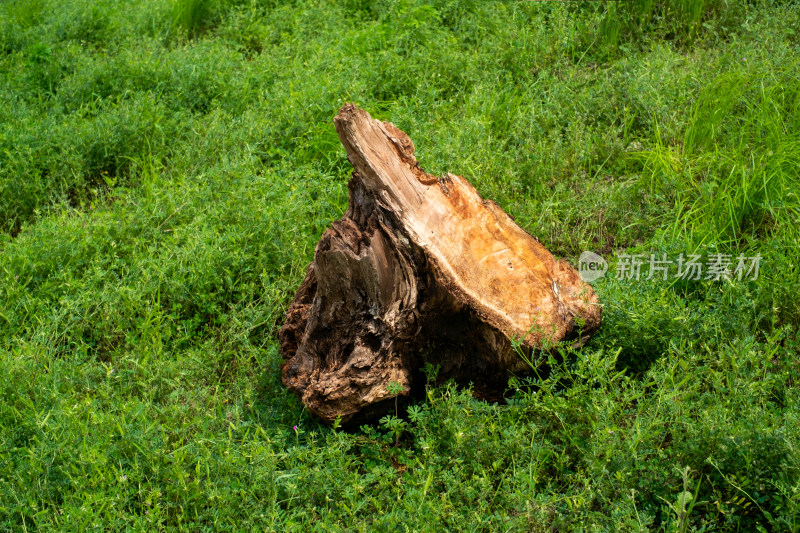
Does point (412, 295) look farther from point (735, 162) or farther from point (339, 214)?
point (735, 162)

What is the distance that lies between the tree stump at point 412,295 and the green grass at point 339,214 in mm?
160

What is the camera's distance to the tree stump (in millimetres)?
3420

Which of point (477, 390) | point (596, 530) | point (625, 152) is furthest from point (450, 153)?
point (596, 530)

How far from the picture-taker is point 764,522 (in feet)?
9.33

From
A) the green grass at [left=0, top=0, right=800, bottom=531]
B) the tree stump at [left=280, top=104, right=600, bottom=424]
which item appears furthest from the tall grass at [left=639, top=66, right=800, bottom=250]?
the tree stump at [left=280, top=104, right=600, bottom=424]

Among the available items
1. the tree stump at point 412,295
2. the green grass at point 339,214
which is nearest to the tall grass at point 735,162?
the green grass at point 339,214

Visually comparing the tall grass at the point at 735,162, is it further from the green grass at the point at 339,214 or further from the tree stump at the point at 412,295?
the tree stump at the point at 412,295

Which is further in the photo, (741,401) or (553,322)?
(553,322)

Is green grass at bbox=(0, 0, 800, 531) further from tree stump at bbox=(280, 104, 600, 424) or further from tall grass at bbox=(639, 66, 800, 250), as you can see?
tree stump at bbox=(280, 104, 600, 424)

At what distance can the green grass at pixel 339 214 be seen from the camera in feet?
10.1

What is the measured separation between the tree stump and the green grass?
0.16 meters

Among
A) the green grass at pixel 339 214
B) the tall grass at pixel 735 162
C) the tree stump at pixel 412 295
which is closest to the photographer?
the green grass at pixel 339 214

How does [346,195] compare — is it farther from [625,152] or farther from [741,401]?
[741,401]

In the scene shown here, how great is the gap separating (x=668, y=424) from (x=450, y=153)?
2286 mm
